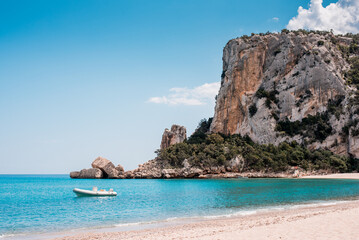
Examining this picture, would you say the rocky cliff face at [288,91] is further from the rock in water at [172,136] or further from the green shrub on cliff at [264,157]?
the rock in water at [172,136]

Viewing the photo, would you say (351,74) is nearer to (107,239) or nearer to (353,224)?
(353,224)

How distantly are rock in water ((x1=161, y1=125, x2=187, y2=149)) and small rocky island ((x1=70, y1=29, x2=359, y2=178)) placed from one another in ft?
1.10

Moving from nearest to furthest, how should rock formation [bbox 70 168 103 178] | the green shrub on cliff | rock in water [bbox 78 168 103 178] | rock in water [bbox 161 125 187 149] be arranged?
the green shrub on cliff → rock in water [bbox 78 168 103 178] → rock formation [bbox 70 168 103 178] → rock in water [bbox 161 125 187 149]

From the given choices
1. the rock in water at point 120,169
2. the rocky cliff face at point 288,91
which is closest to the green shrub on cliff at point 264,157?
the rocky cliff face at point 288,91

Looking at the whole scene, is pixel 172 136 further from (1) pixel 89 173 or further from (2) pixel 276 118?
(2) pixel 276 118

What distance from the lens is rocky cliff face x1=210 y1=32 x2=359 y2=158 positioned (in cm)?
7412

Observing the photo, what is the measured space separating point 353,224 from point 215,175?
57.7m

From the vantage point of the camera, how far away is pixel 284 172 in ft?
224

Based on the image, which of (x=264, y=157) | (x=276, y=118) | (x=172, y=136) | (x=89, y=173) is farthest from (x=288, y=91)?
(x=89, y=173)

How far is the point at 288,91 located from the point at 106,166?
5341cm

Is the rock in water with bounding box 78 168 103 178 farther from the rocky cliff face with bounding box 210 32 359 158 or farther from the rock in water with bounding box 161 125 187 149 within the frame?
the rocky cliff face with bounding box 210 32 359 158

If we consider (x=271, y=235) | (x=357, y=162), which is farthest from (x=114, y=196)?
(x=357, y=162)

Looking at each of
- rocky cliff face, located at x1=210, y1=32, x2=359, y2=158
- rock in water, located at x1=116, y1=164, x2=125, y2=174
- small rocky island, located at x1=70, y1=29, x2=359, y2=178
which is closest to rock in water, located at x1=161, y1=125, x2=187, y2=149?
small rocky island, located at x1=70, y1=29, x2=359, y2=178

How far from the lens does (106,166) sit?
81.8 meters
